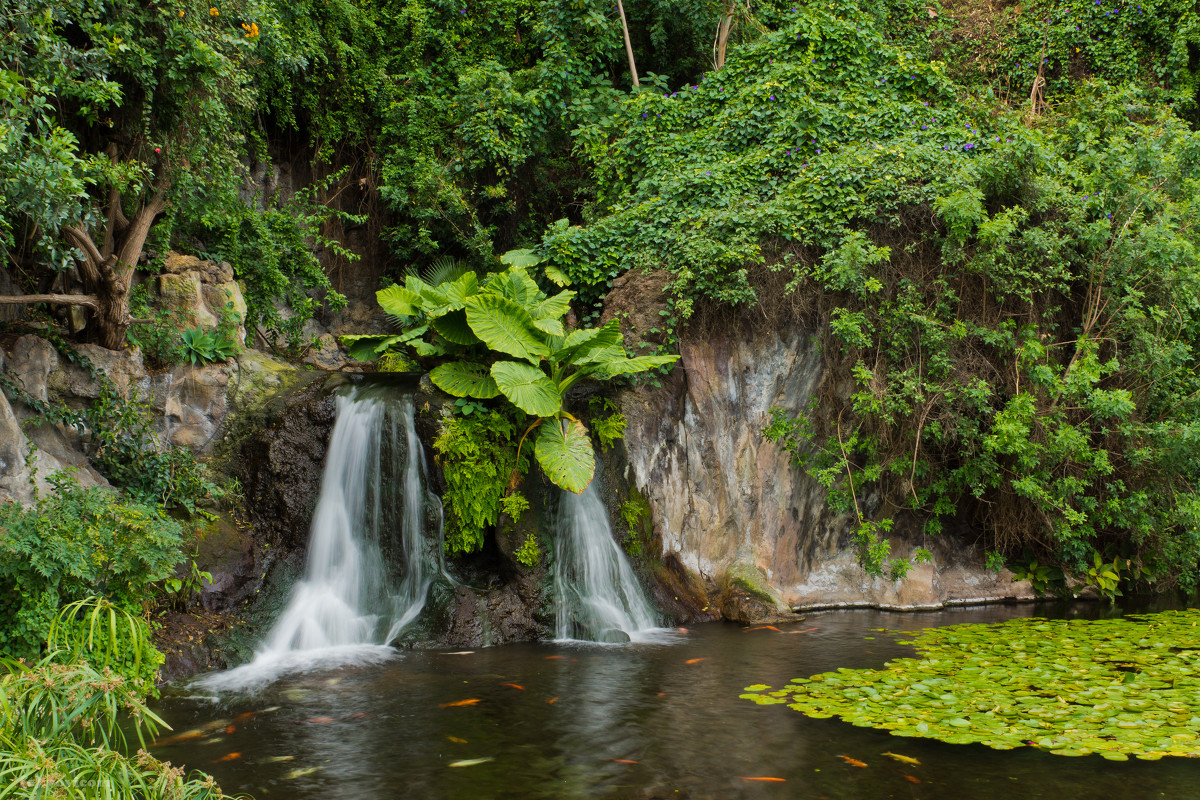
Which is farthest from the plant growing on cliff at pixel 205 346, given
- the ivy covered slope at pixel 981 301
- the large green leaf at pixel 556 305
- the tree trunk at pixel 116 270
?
the ivy covered slope at pixel 981 301

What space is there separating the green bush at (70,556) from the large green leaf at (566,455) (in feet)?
10.8

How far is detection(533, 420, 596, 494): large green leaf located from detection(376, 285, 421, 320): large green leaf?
261 cm

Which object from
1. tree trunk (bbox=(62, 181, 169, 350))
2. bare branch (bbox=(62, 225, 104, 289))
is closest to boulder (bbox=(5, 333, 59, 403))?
tree trunk (bbox=(62, 181, 169, 350))

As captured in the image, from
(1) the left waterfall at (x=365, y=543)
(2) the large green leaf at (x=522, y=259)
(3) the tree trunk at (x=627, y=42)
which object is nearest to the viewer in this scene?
(1) the left waterfall at (x=365, y=543)

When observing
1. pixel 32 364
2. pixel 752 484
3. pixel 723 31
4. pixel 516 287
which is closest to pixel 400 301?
pixel 516 287

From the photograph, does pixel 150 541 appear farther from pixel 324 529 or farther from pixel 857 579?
pixel 857 579

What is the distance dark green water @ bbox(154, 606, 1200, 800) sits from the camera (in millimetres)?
4363

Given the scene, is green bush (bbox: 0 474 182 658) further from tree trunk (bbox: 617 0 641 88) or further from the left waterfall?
tree trunk (bbox: 617 0 641 88)

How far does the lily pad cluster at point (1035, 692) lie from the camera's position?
Result: 4.85m

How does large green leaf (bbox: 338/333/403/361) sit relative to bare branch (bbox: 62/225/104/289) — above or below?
below

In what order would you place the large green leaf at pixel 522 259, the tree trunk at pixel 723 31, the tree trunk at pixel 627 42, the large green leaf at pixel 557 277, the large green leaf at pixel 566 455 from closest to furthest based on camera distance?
the large green leaf at pixel 566 455 < the large green leaf at pixel 557 277 < the large green leaf at pixel 522 259 < the tree trunk at pixel 627 42 < the tree trunk at pixel 723 31

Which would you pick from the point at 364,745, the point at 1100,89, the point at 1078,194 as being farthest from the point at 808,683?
the point at 1100,89

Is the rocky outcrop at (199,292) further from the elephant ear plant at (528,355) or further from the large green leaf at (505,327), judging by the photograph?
the large green leaf at (505,327)

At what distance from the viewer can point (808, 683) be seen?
6113mm
